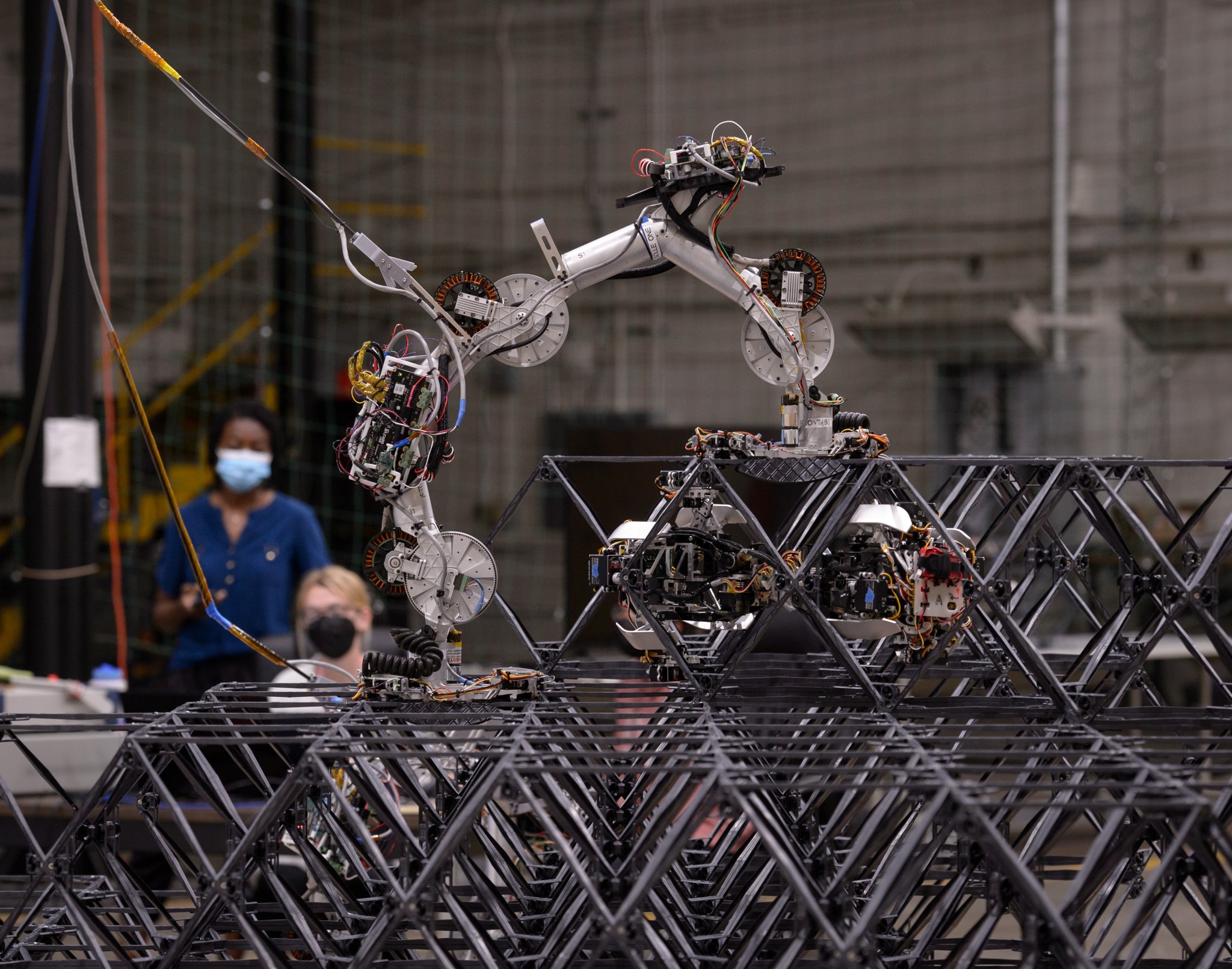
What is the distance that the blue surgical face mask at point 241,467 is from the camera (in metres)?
4.50

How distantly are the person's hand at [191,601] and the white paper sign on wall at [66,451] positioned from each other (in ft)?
2.28

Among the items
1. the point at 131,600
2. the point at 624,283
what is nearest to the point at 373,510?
the point at 131,600

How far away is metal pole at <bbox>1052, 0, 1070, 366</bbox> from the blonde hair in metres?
5.83

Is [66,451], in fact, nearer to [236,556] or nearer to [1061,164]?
[236,556]

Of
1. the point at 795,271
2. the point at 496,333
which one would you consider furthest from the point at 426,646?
the point at 795,271

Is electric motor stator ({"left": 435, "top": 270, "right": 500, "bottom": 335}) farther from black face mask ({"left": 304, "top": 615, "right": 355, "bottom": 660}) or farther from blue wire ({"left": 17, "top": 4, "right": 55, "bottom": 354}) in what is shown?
blue wire ({"left": 17, "top": 4, "right": 55, "bottom": 354})

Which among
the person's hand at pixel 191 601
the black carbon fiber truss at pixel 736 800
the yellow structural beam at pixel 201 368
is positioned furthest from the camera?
the yellow structural beam at pixel 201 368

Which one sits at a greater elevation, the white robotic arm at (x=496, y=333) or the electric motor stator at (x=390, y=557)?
the white robotic arm at (x=496, y=333)

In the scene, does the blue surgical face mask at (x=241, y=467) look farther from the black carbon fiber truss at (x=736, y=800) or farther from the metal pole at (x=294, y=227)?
the metal pole at (x=294, y=227)

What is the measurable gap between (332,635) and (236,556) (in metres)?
1.01

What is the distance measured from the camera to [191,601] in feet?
14.5

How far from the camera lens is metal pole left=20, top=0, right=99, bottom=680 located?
4.75 metres

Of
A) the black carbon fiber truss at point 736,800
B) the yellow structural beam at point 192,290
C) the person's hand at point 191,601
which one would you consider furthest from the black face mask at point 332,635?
the yellow structural beam at point 192,290

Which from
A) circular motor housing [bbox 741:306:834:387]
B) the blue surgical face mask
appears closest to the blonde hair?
the blue surgical face mask
